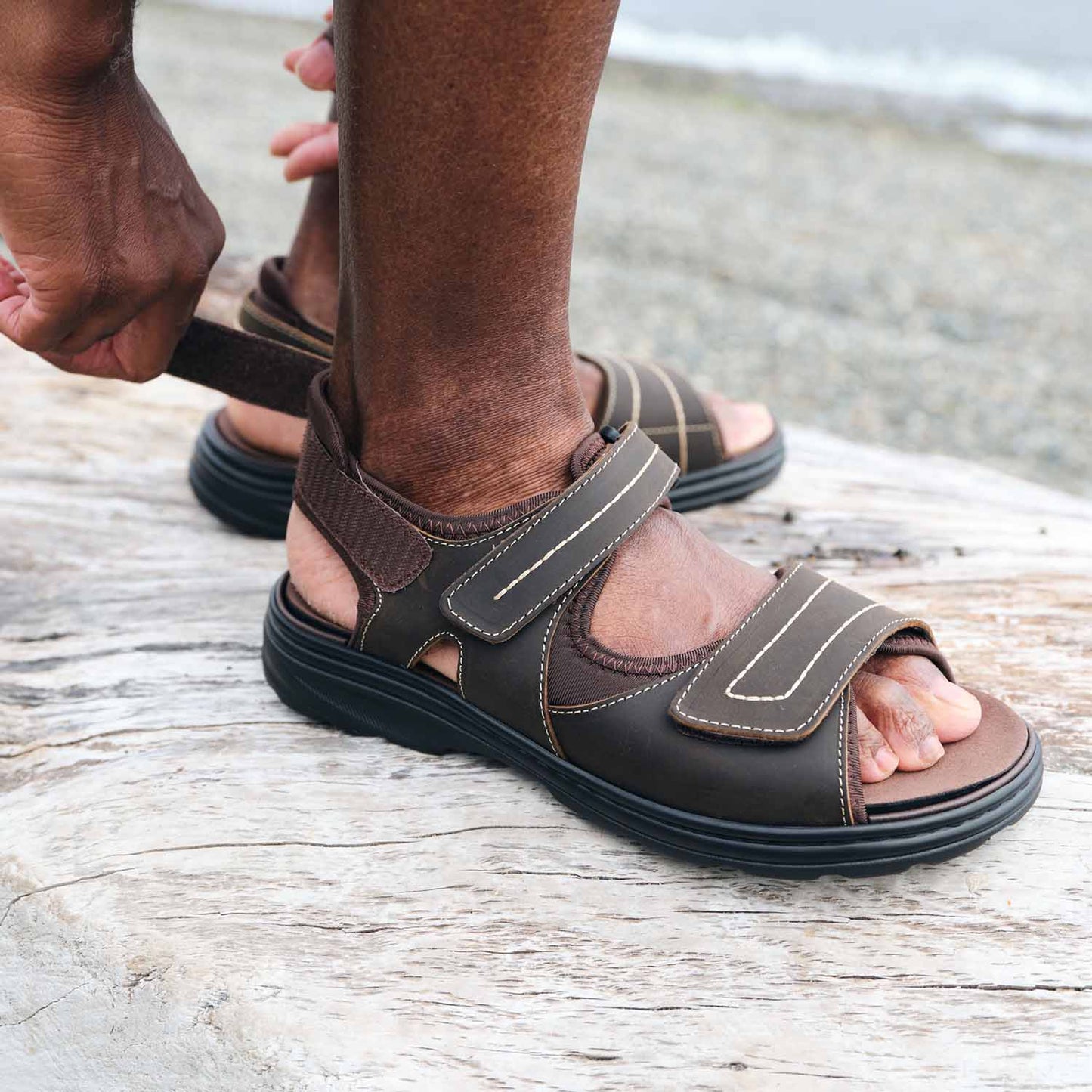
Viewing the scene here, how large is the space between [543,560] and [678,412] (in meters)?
0.85

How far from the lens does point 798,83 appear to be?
15.3m

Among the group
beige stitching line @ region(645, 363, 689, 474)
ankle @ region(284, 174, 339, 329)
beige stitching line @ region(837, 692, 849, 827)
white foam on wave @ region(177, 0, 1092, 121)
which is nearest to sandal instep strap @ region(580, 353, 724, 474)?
beige stitching line @ region(645, 363, 689, 474)

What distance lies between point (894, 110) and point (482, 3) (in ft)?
45.9

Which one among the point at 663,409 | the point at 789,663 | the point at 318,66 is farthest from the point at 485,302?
the point at 663,409

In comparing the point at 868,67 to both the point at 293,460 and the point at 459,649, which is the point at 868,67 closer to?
the point at 293,460

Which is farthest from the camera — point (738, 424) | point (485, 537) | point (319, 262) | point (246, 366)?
point (738, 424)

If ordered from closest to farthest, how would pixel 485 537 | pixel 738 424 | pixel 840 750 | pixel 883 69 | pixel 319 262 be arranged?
1. pixel 840 750
2. pixel 485 537
3. pixel 319 262
4. pixel 738 424
5. pixel 883 69

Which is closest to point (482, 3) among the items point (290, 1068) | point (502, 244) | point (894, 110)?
point (502, 244)

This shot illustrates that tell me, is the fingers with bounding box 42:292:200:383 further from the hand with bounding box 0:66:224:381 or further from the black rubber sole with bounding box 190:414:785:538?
the black rubber sole with bounding box 190:414:785:538

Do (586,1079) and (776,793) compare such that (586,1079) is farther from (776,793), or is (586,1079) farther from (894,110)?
(894,110)

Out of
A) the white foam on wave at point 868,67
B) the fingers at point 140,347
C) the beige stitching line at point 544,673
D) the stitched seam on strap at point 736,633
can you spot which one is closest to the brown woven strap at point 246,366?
the fingers at point 140,347

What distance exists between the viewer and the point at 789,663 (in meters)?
1.23

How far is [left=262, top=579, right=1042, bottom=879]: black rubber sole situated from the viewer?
1175 millimetres

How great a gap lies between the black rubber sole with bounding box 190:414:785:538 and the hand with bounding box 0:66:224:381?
54cm
